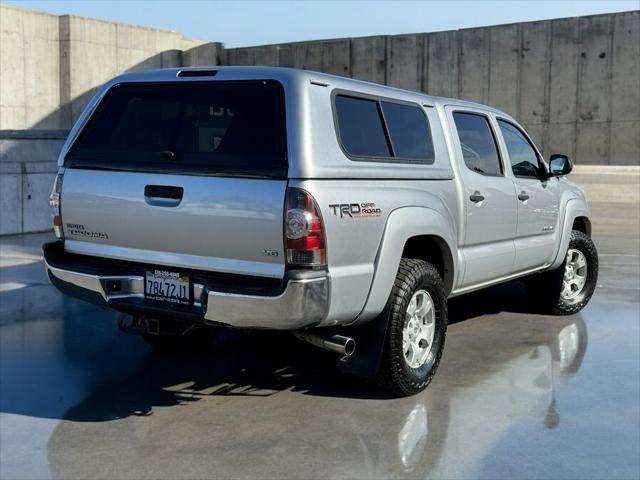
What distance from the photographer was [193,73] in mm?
4996

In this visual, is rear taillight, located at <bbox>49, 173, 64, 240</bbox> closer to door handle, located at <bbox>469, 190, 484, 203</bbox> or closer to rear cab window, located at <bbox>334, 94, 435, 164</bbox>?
rear cab window, located at <bbox>334, 94, 435, 164</bbox>

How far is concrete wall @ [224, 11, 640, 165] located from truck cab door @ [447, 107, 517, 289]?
56.1ft

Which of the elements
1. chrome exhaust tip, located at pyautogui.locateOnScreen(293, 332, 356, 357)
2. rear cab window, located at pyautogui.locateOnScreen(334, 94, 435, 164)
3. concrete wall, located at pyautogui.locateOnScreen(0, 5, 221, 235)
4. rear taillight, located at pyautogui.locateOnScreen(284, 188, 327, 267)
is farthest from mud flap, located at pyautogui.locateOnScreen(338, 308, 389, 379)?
concrete wall, located at pyautogui.locateOnScreen(0, 5, 221, 235)

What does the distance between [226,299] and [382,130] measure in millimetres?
1578

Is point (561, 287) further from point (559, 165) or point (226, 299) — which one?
point (226, 299)

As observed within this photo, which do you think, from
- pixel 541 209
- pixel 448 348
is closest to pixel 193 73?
pixel 448 348

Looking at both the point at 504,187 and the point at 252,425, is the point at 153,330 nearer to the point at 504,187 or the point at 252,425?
the point at 252,425

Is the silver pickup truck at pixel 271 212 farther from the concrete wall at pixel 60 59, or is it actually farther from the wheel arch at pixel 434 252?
the concrete wall at pixel 60 59

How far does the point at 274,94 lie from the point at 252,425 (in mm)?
1849

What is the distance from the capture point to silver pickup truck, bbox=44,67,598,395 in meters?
4.45

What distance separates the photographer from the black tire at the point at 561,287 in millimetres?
7785

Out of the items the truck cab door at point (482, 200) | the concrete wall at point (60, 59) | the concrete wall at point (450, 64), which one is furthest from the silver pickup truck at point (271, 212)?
the concrete wall at point (60, 59)

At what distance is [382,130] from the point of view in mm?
5312

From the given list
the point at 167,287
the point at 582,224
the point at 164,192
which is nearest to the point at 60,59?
the point at 582,224
